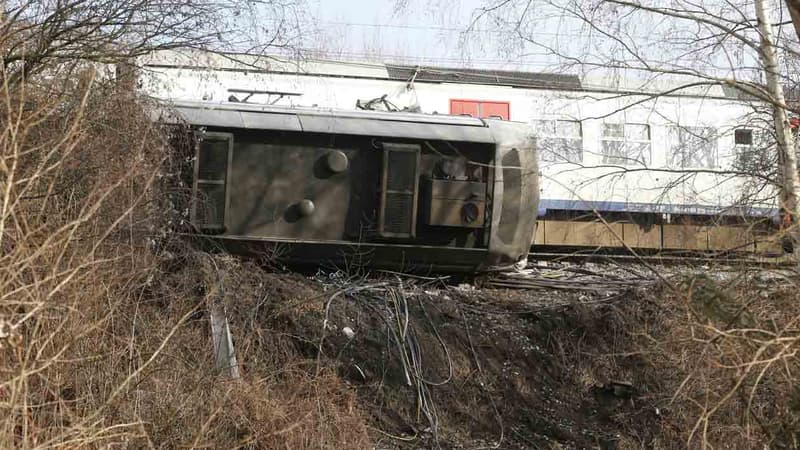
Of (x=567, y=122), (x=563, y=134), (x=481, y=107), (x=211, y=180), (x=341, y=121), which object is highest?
(x=481, y=107)

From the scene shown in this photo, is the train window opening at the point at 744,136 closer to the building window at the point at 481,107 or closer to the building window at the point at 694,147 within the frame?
the building window at the point at 694,147

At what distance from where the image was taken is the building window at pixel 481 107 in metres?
16.4

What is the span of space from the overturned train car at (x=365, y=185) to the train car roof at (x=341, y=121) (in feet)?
0.04

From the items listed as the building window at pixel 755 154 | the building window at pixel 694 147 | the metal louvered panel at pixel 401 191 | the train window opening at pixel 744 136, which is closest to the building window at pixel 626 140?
the building window at pixel 694 147

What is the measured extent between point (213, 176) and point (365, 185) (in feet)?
5.32

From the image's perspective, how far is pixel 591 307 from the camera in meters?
10.4

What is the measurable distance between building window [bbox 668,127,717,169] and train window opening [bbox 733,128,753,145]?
0.76ft

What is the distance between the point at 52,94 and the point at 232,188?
291 centimetres

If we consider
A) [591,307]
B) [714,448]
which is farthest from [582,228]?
[714,448]

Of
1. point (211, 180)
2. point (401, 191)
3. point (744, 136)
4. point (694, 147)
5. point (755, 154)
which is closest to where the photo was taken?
point (755, 154)

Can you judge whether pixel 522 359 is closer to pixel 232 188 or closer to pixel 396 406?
pixel 396 406

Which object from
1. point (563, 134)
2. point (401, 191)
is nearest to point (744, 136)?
point (401, 191)

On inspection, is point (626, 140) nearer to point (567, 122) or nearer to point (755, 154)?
point (567, 122)

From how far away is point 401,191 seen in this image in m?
10.6
